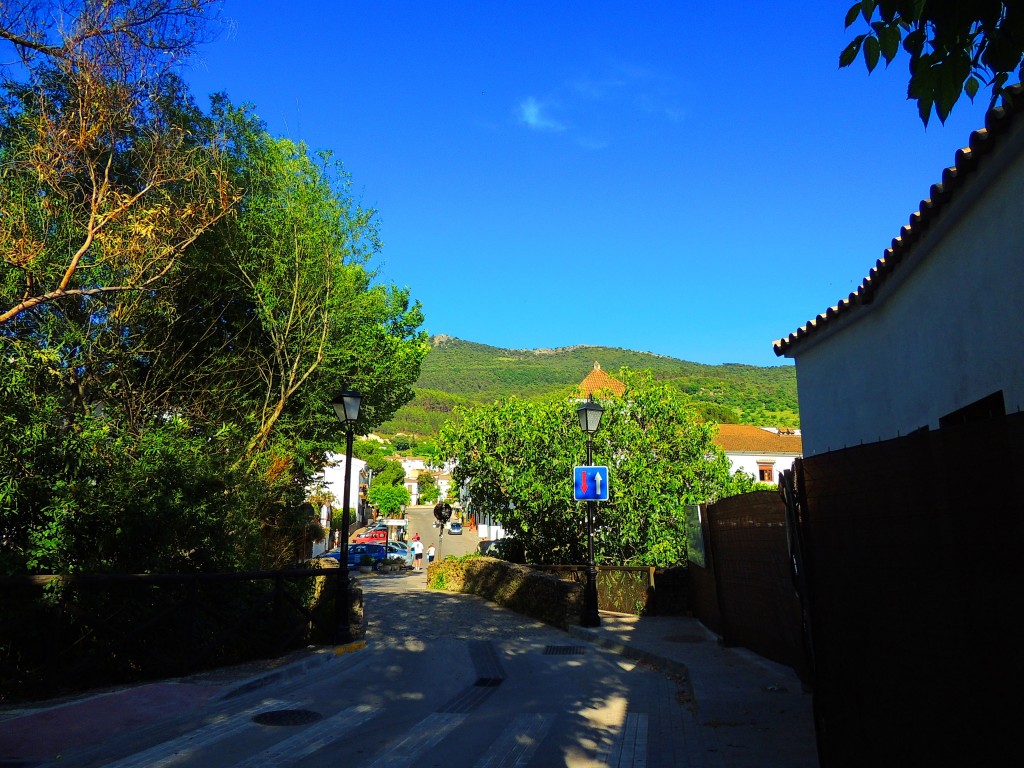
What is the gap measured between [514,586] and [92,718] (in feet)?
45.9

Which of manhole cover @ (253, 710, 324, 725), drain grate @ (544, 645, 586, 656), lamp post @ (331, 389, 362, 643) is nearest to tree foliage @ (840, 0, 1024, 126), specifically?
manhole cover @ (253, 710, 324, 725)

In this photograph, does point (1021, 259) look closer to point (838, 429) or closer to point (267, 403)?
point (838, 429)

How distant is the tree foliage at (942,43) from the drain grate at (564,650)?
1075cm

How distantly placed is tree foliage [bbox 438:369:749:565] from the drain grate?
27.1ft

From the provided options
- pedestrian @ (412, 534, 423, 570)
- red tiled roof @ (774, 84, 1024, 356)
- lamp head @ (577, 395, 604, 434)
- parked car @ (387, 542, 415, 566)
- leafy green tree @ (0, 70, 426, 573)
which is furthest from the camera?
pedestrian @ (412, 534, 423, 570)

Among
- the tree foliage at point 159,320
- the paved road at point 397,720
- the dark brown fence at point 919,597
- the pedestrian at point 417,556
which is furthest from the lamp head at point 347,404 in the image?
the pedestrian at point 417,556

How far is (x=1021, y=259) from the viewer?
641 centimetres

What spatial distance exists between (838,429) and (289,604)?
895 cm

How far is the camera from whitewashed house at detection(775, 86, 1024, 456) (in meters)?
6.46

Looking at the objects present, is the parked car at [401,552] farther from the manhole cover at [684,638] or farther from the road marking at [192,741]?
the road marking at [192,741]

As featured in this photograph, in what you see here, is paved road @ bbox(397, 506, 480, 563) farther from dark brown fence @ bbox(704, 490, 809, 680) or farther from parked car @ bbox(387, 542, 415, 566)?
dark brown fence @ bbox(704, 490, 809, 680)

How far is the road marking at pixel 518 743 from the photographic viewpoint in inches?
235

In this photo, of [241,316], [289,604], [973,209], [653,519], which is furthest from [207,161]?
[653,519]

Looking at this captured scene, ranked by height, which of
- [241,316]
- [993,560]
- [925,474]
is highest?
[241,316]
